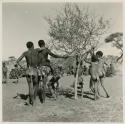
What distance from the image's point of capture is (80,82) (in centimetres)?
274

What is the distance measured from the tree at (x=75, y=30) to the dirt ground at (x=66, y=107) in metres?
0.26

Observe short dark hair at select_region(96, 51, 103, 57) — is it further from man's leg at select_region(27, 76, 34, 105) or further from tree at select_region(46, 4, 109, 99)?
man's leg at select_region(27, 76, 34, 105)

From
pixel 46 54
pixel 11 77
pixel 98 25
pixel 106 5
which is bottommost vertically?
pixel 11 77

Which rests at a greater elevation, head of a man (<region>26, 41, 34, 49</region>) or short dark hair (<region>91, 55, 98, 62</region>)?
head of a man (<region>26, 41, 34, 49</region>)

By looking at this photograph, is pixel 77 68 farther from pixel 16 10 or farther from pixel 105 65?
pixel 16 10

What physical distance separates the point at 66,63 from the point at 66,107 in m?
0.36

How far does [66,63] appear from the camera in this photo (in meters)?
2.74

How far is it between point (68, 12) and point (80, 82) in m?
0.59

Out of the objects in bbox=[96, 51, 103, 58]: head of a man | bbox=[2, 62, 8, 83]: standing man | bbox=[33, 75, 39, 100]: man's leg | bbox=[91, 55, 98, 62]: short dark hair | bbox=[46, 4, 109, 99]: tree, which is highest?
bbox=[46, 4, 109, 99]: tree

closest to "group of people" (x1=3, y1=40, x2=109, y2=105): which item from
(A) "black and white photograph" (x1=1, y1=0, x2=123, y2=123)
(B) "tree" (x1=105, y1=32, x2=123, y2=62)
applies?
(A) "black and white photograph" (x1=1, y1=0, x2=123, y2=123)

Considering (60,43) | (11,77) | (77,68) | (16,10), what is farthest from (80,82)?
(16,10)

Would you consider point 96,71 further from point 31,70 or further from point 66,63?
point 31,70

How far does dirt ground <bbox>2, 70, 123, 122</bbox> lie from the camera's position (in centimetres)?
268

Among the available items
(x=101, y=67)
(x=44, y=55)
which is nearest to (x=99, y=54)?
(x=101, y=67)
